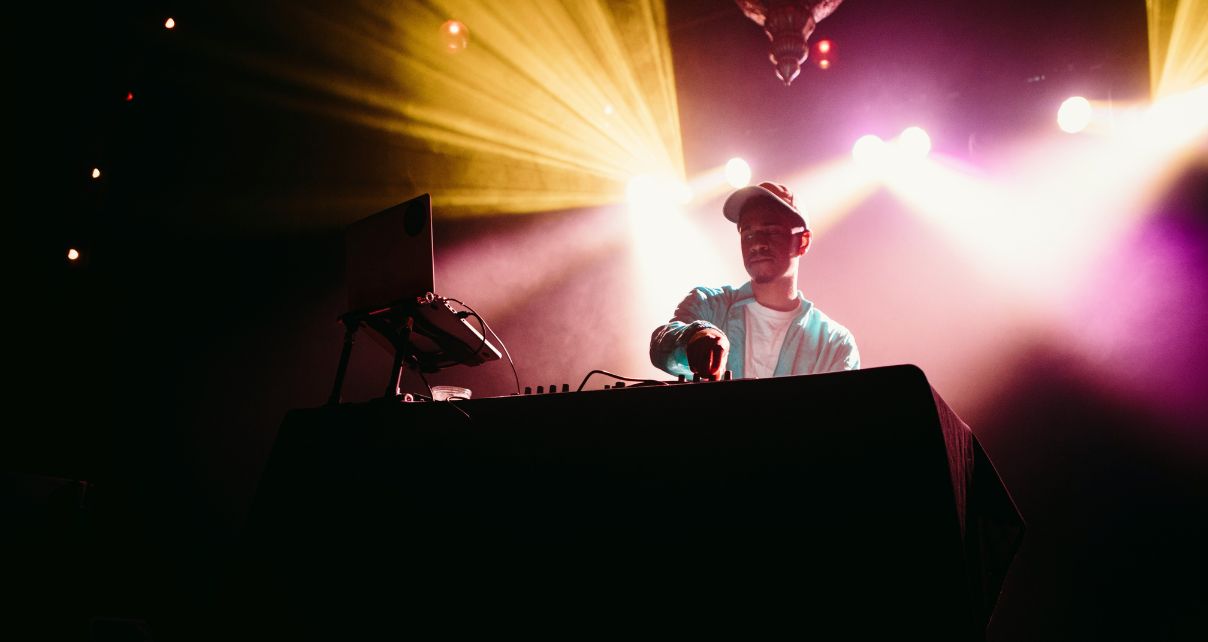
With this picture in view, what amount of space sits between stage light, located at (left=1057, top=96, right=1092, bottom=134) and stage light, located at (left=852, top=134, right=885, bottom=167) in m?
1.07

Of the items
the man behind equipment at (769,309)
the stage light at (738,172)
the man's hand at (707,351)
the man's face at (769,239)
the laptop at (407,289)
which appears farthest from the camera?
the stage light at (738,172)

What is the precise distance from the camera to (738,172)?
16.6ft

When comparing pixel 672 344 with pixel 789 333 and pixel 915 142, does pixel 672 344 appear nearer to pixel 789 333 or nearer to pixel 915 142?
pixel 789 333

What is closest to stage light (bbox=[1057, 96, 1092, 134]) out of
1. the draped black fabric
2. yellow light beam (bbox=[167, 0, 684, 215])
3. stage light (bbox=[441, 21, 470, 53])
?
yellow light beam (bbox=[167, 0, 684, 215])

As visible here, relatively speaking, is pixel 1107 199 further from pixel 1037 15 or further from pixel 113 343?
pixel 113 343

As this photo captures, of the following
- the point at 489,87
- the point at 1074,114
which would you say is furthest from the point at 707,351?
the point at 1074,114

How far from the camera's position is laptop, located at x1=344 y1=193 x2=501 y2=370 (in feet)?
5.61

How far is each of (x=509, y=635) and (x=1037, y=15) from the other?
15.7 feet

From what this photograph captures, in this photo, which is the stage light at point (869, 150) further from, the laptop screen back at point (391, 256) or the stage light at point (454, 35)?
the laptop screen back at point (391, 256)

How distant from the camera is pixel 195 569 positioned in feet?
8.47

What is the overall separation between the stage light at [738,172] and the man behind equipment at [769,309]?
84.7 inches

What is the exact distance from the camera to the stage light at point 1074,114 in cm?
384

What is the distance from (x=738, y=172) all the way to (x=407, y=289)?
3890mm

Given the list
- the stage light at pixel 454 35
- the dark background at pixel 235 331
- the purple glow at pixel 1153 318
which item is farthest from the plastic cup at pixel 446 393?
the purple glow at pixel 1153 318
